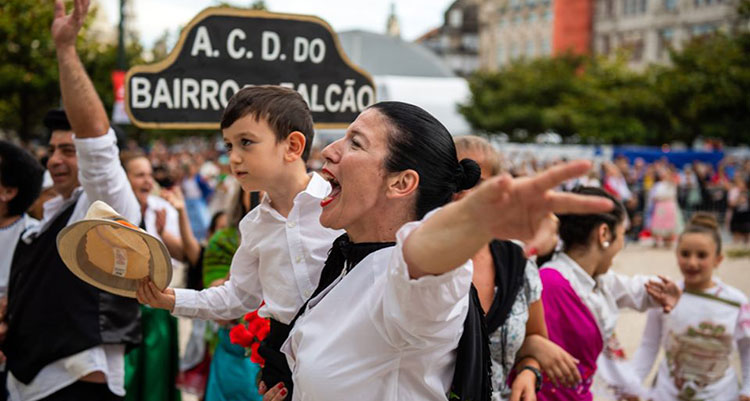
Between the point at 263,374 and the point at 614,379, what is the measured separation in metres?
2.14

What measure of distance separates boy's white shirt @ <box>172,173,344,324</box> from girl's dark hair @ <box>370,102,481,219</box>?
0.57 metres

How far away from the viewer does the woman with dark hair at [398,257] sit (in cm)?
141

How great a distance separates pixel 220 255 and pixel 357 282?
91.3 inches

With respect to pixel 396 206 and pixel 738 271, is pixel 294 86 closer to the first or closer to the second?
pixel 396 206

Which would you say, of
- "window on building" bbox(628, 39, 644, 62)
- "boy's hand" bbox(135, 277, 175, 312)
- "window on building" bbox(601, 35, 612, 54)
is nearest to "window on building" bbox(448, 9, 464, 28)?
"window on building" bbox(601, 35, 612, 54)

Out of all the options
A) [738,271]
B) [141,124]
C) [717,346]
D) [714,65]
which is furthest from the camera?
[714,65]

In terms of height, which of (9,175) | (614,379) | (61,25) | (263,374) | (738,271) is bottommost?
(738,271)

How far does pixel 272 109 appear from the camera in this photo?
8.07 feet

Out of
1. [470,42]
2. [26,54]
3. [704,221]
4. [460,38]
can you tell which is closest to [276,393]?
[704,221]

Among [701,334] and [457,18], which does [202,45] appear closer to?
[701,334]

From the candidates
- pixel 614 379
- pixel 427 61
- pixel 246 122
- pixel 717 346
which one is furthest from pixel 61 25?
pixel 427 61

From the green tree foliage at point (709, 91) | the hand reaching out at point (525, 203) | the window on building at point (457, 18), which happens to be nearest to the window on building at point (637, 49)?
the green tree foliage at point (709, 91)

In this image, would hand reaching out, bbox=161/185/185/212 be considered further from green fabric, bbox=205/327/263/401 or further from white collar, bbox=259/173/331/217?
white collar, bbox=259/173/331/217

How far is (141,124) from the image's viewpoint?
3.39 m
